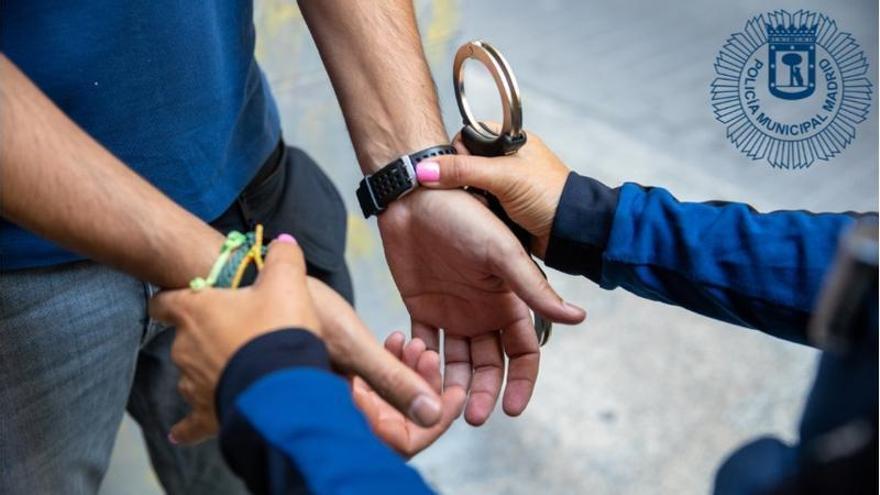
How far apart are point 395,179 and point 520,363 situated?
22 centimetres

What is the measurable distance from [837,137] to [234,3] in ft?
3.03

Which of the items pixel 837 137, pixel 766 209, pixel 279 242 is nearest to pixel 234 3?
pixel 279 242

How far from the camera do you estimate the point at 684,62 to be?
2551mm

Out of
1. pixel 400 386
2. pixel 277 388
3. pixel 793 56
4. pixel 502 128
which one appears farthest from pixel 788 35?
pixel 277 388

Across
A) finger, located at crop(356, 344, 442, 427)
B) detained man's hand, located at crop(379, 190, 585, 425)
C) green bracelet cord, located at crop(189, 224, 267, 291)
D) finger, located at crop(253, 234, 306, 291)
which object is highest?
finger, located at crop(253, 234, 306, 291)

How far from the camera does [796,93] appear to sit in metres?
1.51

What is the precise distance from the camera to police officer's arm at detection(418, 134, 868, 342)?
0.85 metres

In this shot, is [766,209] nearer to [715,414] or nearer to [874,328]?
[715,414]

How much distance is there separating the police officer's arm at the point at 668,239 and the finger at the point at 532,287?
6cm

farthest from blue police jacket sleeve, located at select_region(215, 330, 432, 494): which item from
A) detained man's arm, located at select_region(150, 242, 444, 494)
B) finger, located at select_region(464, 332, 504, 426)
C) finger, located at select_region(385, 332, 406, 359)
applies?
finger, located at select_region(464, 332, 504, 426)

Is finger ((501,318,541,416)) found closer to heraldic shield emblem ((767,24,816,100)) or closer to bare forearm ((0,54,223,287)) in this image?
bare forearm ((0,54,223,287))

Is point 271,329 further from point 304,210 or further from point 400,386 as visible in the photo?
point 304,210

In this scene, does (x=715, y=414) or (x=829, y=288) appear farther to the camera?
(x=715, y=414)

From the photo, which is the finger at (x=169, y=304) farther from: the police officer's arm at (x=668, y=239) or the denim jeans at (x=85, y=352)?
the police officer's arm at (x=668, y=239)
